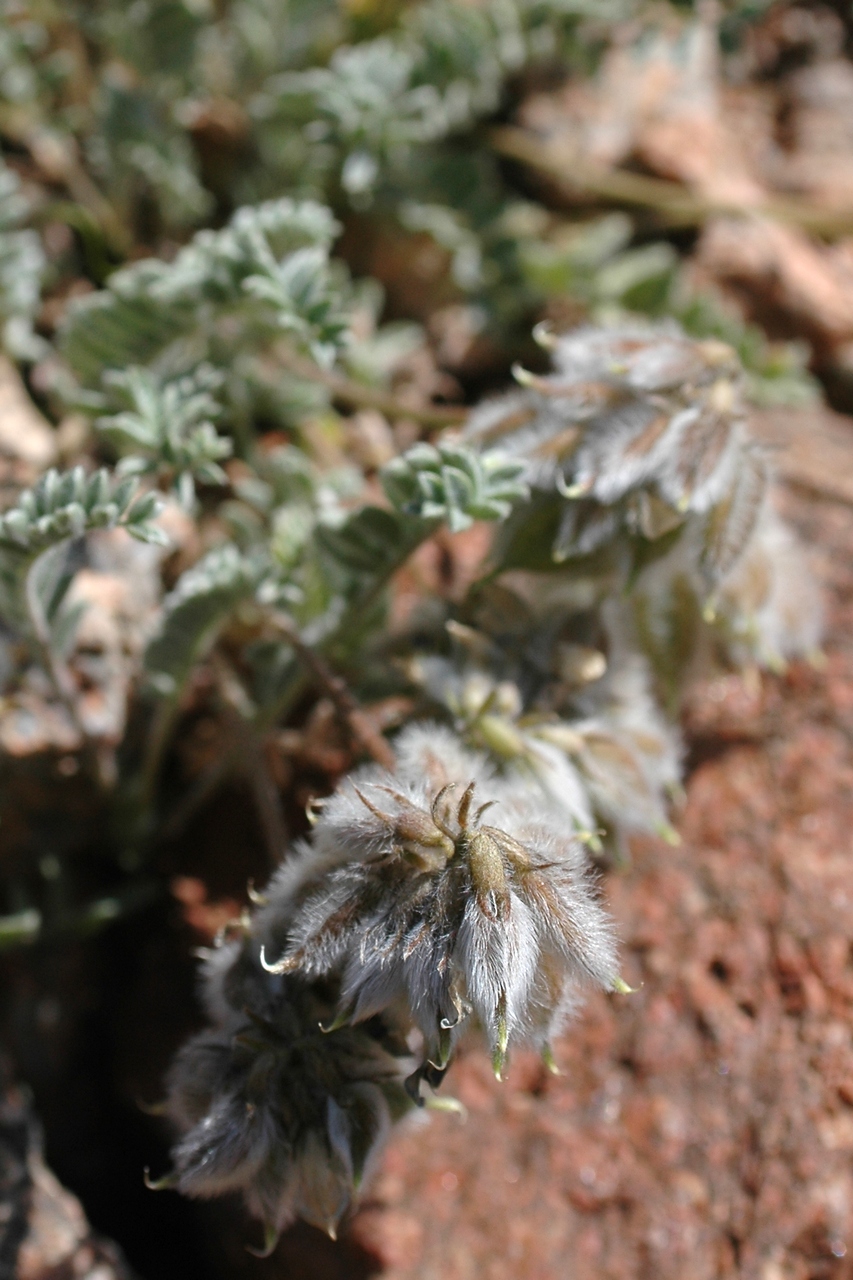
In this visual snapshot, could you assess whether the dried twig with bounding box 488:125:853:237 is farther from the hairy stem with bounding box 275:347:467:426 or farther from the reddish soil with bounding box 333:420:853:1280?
the reddish soil with bounding box 333:420:853:1280

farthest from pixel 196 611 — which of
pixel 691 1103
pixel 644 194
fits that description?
pixel 644 194

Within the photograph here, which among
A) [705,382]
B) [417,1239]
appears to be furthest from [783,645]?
[417,1239]

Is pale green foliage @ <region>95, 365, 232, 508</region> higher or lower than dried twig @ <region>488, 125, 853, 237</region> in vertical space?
higher

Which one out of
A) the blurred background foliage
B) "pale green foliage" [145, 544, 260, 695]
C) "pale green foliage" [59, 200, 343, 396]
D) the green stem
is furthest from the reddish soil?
"pale green foliage" [59, 200, 343, 396]

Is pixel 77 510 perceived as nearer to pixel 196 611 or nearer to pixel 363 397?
pixel 196 611

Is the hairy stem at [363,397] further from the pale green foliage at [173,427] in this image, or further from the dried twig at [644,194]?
the dried twig at [644,194]

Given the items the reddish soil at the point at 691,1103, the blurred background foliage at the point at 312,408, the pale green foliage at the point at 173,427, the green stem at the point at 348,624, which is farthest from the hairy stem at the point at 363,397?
the reddish soil at the point at 691,1103

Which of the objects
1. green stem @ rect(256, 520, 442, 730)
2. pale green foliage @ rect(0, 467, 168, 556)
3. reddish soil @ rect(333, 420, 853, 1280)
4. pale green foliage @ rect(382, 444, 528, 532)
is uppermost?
pale green foliage @ rect(0, 467, 168, 556)

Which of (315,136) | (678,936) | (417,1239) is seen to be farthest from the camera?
(315,136)

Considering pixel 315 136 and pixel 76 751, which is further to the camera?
pixel 315 136

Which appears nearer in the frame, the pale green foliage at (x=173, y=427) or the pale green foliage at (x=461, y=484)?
the pale green foliage at (x=461, y=484)

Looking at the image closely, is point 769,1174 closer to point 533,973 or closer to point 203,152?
point 533,973
